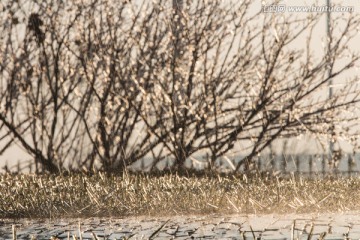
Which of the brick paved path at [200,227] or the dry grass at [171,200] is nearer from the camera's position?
the brick paved path at [200,227]

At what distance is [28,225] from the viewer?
6.00 m

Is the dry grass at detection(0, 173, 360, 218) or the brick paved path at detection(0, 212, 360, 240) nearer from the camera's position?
the brick paved path at detection(0, 212, 360, 240)

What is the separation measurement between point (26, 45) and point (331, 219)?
970cm

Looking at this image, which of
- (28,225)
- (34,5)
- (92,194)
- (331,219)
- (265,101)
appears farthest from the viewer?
(34,5)

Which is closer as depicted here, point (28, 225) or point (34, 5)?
point (28, 225)

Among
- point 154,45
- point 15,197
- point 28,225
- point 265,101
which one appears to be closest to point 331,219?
point 28,225

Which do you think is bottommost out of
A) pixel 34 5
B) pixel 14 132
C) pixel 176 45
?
pixel 14 132

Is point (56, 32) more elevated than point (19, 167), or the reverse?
point (56, 32)

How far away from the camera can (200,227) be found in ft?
17.2

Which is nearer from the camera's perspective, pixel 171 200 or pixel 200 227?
pixel 200 227

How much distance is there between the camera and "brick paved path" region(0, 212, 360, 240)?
479 cm

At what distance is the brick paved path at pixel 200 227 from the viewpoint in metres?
4.79

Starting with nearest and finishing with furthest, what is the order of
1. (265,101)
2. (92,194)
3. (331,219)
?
(331,219)
(92,194)
(265,101)

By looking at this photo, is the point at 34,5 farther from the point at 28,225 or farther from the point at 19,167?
the point at 28,225
